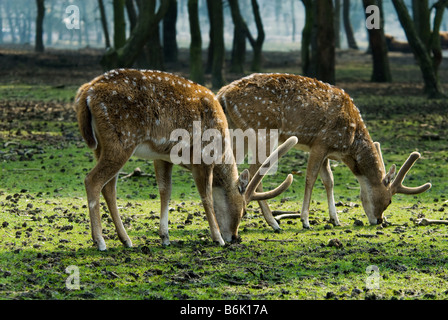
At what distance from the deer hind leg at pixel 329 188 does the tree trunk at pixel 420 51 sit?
11.3 metres

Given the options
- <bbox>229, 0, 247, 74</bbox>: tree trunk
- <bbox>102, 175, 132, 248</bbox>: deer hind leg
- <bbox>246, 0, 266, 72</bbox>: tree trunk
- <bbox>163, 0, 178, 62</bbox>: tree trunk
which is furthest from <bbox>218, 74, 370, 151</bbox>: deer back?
<bbox>163, 0, 178, 62</bbox>: tree trunk

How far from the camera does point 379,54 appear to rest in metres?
24.1

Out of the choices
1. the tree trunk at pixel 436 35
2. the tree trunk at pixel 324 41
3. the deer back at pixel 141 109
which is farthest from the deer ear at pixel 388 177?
the tree trunk at pixel 436 35

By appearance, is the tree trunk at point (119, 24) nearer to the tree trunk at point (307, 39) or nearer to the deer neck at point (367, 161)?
the tree trunk at point (307, 39)

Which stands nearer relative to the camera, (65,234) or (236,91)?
(65,234)

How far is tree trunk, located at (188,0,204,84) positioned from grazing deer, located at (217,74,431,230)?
1126 cm

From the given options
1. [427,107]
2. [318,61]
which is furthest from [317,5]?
[427,107]

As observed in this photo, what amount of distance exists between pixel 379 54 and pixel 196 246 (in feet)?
60.8

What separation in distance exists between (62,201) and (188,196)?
158 cm

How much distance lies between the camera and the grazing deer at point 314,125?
7867mm
